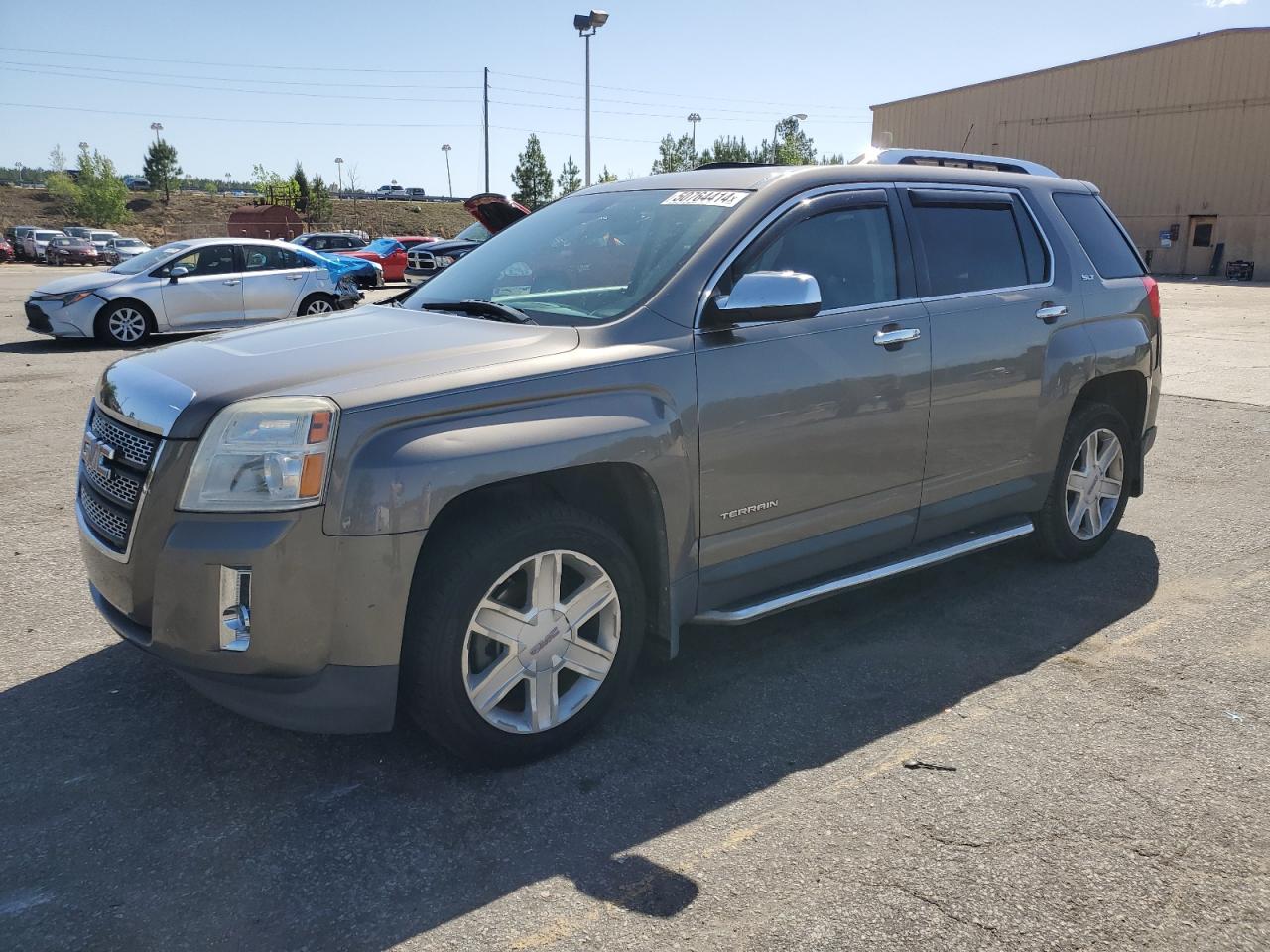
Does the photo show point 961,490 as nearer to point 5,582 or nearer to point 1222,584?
point 1222,584

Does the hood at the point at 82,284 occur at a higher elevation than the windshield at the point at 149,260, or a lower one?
lower

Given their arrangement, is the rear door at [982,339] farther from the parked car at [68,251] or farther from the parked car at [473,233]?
the parked car at [68,251]

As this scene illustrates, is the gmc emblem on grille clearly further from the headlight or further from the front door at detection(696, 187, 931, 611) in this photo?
the front door at detection(696, 187, 931, 611)

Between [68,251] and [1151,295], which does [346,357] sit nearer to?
[1151,295]

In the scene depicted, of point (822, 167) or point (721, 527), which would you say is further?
point (822, 167)

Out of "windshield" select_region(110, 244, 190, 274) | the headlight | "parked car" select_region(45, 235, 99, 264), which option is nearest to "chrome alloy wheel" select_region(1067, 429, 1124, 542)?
the headlight

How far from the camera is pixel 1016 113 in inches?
1715

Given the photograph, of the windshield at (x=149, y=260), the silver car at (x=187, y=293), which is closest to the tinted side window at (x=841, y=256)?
the silver car at (x=187, y=293)

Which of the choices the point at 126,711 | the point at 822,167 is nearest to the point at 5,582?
the point at 126,711

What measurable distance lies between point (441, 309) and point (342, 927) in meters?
2.26

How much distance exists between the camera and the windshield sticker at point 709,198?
3.73m

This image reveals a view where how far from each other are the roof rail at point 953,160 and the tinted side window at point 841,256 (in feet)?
3.37

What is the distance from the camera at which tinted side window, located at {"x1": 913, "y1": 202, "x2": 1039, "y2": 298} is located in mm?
4211

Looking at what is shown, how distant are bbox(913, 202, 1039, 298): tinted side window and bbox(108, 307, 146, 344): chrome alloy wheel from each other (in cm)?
1221
